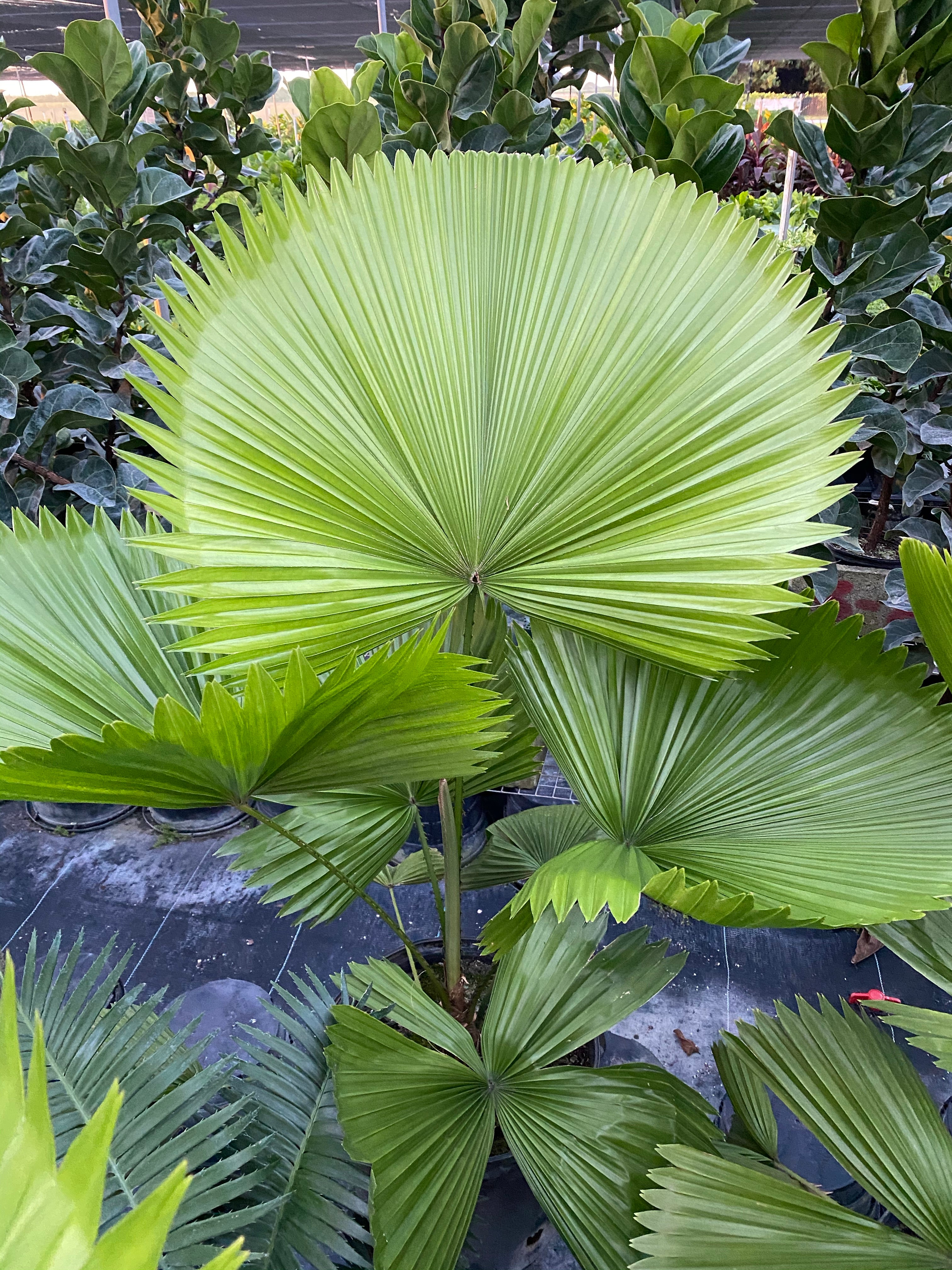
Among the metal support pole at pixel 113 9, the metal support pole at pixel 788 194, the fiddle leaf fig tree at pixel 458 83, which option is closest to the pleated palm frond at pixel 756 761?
the fiddle leaf fig tree at pixel 458 83

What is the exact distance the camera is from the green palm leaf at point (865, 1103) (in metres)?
0.61

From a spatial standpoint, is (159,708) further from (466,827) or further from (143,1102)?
(466,827)

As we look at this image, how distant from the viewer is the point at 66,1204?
0.20 m

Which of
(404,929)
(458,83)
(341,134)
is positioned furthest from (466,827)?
(458,83)

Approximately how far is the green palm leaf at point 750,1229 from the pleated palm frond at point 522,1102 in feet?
0.15

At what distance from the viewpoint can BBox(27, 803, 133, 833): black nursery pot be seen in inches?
67.3

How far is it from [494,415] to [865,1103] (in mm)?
626

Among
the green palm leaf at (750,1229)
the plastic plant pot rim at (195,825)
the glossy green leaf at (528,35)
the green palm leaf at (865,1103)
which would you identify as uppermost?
the glossy green leaf at (528,35)

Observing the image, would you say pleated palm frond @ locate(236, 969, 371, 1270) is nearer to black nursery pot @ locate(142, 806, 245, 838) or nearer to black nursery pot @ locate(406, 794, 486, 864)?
black nursery pot @ locate(406, 794, 486, 864)

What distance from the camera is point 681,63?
1.02m

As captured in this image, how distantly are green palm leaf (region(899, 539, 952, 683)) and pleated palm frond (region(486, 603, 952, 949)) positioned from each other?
0.03 meters

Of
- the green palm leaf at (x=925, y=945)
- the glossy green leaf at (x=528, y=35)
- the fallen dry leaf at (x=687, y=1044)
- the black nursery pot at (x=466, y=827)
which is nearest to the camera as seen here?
the green palm leaf at (x=925, y=945)

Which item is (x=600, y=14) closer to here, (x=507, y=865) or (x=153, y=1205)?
(x=507, y=865)

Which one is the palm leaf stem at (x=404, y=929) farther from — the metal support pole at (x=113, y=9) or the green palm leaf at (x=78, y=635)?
the metal support pole at (x=113, y=9)
